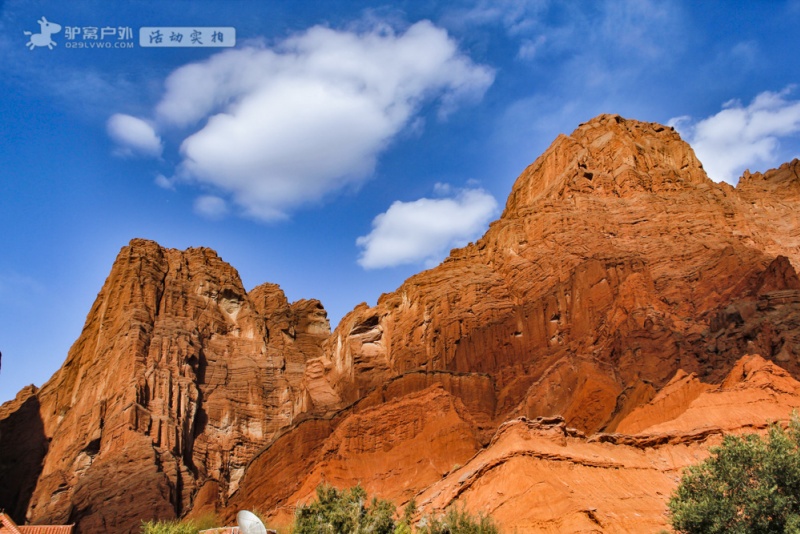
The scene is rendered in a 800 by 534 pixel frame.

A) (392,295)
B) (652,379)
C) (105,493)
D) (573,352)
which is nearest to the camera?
(652,379)

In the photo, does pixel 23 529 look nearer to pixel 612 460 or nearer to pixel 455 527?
pixel 455 527

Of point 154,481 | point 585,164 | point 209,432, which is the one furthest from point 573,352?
point 209,432

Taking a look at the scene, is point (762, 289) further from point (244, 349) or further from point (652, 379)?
point (244, 349)

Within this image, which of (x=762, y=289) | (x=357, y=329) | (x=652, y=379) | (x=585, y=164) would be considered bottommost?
(x=652, y=379)

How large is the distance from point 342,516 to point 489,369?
40194 mm

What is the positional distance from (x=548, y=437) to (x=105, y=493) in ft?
140

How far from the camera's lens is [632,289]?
64.9 metres

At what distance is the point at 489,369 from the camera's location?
72.7 meters

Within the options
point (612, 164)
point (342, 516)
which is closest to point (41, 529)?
point (342, 516)

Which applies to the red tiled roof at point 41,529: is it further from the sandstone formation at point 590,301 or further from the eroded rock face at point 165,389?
the eroded rock face at point 165,389

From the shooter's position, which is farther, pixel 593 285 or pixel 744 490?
pixel 593 285

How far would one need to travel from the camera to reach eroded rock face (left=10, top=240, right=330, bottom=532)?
74812 mm

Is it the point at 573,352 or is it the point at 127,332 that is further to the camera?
the point at 127,332

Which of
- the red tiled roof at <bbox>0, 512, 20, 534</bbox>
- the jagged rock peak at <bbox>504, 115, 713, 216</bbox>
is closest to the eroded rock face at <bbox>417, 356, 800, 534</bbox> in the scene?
the red tiled roof at <bbox>0, 512, 20, 534</bbox>
